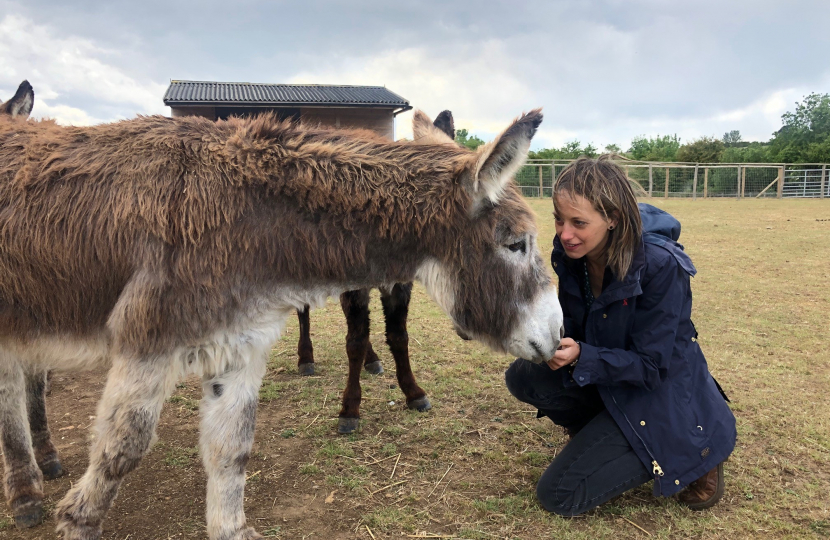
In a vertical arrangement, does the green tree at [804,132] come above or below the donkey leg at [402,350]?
above

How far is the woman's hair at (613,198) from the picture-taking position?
2.73 metres

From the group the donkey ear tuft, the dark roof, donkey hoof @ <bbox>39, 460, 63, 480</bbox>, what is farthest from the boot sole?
the dark roof

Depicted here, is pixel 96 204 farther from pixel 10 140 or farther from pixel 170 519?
pixel 170 519

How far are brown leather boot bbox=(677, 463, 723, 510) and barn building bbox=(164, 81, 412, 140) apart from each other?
17561mm

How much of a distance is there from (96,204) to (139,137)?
1.29 feet

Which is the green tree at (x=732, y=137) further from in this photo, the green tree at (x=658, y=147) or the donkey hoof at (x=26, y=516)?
the donkey hoof at (x=26, y=516)

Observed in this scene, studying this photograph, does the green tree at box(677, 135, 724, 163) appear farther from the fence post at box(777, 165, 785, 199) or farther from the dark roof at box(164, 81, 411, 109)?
the dark roof at box(164, 81, 411, 109)

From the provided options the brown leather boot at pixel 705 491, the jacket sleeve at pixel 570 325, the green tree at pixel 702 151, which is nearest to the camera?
the brown leather boot at pixel 705 491

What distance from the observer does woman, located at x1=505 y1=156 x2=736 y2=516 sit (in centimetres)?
276

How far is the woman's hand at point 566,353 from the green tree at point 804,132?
46388 millimetres

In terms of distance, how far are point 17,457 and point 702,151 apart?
145 ft

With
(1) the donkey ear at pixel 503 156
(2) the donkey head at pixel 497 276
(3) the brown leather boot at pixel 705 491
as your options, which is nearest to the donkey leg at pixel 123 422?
(2) the donkey head at pixel 497 276

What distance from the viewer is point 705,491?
2850 millimetres

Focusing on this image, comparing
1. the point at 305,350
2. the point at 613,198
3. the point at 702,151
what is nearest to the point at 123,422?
the point at 613,198
